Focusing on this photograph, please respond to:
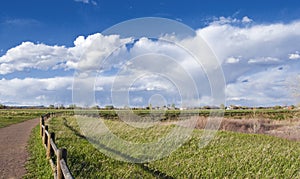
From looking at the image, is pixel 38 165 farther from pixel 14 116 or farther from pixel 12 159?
pixel 14 116

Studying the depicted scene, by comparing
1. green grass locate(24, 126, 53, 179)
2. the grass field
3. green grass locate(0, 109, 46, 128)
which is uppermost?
green grass locate(0, 109, 46, 128)

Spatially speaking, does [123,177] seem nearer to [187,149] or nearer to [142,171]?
[142,171]

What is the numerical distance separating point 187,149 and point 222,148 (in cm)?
210

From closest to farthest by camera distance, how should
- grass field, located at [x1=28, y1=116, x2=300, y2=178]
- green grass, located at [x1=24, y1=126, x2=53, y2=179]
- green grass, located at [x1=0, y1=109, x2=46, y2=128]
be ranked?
green grass, located at [x1=24, y1=126, x2=53, y2=179] → grass field, located at [x1=28, y1=116, x2=300, y2=178] → green grass, located at [x1=0, y1=109, x2=46, y2=128]

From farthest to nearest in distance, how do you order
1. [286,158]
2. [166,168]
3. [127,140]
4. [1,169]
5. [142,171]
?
[127,140] < [286,158] < [166,168] < [142,171] < [1,169]

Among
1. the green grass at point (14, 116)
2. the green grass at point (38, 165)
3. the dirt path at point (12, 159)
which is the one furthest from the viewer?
the green grass at point (14, 116)

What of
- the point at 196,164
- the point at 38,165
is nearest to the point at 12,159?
the point at 38,165

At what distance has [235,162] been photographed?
1236cm

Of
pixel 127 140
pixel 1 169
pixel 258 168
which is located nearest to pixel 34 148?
pixel 1 169

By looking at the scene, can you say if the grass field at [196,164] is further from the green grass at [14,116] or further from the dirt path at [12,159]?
the green grass at [14,116]

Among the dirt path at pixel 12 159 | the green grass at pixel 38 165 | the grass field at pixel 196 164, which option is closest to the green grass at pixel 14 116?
the dirt path at pixel 12 159

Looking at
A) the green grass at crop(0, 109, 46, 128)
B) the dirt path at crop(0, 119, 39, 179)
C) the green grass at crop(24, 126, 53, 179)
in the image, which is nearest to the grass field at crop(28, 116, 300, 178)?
the green grass at crop(24, 126, 53, 179)

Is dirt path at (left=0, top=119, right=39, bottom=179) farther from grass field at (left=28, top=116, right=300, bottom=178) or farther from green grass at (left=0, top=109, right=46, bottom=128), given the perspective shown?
green grass at (left=0, top=109, right=46, bottom=128)

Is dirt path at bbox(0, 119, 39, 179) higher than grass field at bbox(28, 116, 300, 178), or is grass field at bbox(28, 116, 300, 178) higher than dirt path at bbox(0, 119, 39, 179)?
dirt path at bbox(0, 119, 39, 179)
